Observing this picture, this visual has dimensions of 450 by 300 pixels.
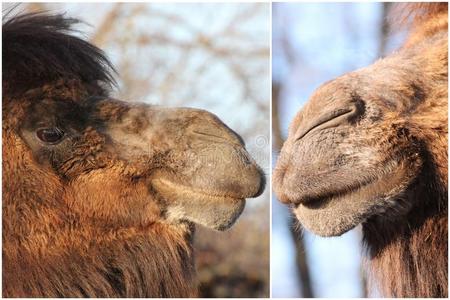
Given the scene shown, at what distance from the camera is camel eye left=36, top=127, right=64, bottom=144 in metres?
1.94

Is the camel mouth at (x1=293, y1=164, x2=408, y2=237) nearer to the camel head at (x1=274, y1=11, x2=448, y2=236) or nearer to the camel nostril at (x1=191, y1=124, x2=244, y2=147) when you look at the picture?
the camel head at (x1=274, y1=11, x2=448, y2=236)

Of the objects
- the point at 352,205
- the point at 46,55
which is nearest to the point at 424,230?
the point at 352,205

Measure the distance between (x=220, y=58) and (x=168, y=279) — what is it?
2062 mm

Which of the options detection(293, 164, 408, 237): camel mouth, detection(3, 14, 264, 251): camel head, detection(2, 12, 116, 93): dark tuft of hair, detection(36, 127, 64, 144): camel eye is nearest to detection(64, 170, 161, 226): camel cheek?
detection(3, 14, 264, 251): camel head

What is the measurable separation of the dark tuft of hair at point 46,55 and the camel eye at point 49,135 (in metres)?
0.14

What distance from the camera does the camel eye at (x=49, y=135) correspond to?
194cm

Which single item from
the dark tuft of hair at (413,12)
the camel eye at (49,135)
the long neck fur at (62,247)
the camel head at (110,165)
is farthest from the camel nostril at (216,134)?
the dark tuft of hair at (413,12)

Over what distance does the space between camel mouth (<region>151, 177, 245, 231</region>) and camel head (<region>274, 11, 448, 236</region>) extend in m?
0.15

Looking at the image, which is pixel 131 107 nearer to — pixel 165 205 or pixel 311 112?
pixel 165 205

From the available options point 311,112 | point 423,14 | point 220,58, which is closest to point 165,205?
point 311,112

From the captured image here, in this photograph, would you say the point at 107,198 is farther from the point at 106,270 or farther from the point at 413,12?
the point at 413,12

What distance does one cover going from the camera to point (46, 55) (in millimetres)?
2039

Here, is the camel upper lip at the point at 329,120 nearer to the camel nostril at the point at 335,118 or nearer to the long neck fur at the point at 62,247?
the camel nostril at the point at 335,118

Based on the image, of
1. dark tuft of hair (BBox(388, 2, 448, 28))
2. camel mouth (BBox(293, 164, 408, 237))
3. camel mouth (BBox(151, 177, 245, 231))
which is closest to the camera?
camel mouth (BBox(293, 164, 408, 237))
